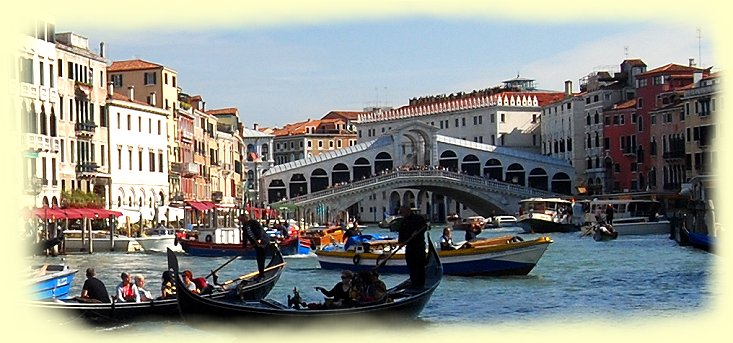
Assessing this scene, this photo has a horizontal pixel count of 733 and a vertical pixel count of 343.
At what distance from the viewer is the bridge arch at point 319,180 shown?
Answer: 45.5 metres

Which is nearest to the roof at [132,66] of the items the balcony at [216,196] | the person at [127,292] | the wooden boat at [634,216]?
the balcony at [216,196]

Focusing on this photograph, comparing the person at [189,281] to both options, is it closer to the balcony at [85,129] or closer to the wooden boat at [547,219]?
the balcony at [85,129]

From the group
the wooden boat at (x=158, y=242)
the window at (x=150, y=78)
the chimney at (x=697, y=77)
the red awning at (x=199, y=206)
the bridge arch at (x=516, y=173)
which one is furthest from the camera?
the bridge arch at (x=516, y=173)

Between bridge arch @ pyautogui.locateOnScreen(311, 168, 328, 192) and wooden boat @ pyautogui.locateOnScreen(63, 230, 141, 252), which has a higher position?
bridge arch @ pyautogui.locateOnScreen(311, 168, 328, 192)

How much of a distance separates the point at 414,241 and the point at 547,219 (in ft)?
74.0

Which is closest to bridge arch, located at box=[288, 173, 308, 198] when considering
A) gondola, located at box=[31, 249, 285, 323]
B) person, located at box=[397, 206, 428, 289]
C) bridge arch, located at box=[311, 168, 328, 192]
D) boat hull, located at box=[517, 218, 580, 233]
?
bridge arch, located at box=[311, 168, 328, 192]

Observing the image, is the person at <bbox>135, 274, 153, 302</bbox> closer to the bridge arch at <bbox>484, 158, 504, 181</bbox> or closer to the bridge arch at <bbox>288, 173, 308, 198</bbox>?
the bridge arch at <bbox>288, 173, 308, 198</bbox>

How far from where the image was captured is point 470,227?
16391 mm

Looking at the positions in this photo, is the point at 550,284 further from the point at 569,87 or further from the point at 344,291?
the point at 569,87

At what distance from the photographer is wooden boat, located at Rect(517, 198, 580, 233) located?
31797 mm

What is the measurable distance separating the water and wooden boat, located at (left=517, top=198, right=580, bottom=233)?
9.36 m

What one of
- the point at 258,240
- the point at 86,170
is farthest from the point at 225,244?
the point at 258,240

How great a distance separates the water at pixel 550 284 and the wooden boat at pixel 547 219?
9360 mm

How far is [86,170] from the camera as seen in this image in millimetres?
25578
